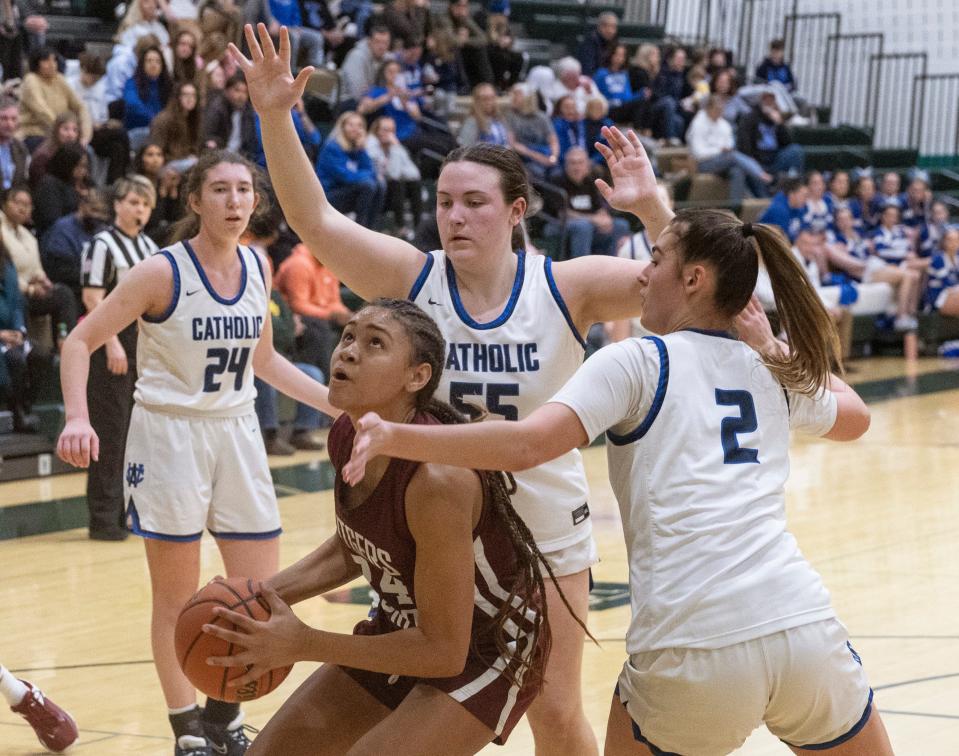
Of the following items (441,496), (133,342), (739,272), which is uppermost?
(739,272)

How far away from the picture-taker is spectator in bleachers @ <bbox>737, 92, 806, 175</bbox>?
17984 millimetres

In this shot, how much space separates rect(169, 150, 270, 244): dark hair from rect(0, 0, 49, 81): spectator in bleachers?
769cm

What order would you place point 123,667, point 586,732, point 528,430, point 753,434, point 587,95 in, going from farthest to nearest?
point 587,95 < point 123,667 < point 586,732 < point 753,434 < point 528,430

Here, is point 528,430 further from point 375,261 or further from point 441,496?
point 375,261

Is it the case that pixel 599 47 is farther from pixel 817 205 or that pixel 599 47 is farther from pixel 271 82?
pixel 271 82

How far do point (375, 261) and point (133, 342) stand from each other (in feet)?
14.9

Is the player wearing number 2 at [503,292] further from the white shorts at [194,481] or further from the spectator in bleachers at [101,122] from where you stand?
the spectator in bleachers at [101,122]

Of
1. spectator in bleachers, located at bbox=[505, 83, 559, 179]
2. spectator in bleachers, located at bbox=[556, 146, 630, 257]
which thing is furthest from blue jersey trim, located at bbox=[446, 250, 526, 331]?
spectator in bleachers, located at bbox=[505, 83, 559, 179]

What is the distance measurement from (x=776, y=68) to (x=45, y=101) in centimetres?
1166

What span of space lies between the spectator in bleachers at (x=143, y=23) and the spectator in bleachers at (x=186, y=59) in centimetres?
65

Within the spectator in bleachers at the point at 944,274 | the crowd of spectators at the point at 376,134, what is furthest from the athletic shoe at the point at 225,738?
the spectator in bleachers at the point at 944,274

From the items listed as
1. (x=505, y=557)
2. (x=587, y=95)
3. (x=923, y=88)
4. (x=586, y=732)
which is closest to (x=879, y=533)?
(x=586, y=732)

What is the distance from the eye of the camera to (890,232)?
55.8ft

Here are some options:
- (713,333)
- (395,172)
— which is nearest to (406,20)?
(395,172)
